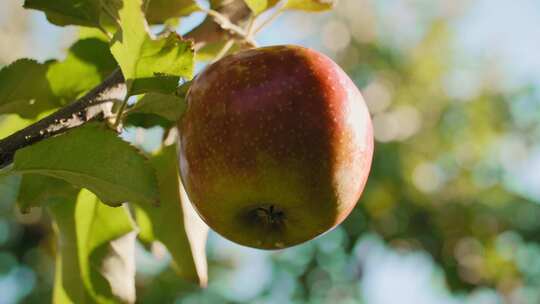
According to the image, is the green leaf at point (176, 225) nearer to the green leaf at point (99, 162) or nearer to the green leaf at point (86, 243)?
the green leaf at point (86, 243)

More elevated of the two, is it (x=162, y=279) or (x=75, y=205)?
(x=75, y=205)

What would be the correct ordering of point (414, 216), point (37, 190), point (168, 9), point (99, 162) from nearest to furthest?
point (99, 162) → point (37, 190) → point (168, 9) → point (414, 216)

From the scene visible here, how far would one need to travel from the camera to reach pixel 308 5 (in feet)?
3.47

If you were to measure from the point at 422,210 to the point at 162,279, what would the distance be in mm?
2462

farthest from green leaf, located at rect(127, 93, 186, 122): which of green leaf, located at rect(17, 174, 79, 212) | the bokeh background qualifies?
the bokeh background

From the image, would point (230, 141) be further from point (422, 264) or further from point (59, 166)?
point (422, 264)

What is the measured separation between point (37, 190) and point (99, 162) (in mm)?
186

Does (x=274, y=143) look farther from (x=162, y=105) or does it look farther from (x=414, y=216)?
(x=414, y=216)

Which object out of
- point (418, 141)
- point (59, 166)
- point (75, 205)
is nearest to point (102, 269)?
point (75, 205)

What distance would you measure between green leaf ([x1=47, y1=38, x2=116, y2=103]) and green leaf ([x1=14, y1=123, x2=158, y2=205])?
276mm

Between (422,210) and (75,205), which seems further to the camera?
(422,210)

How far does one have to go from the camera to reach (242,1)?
107 cm

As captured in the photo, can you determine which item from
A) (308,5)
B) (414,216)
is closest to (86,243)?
(308,5)

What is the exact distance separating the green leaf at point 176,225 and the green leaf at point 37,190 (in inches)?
6.6
